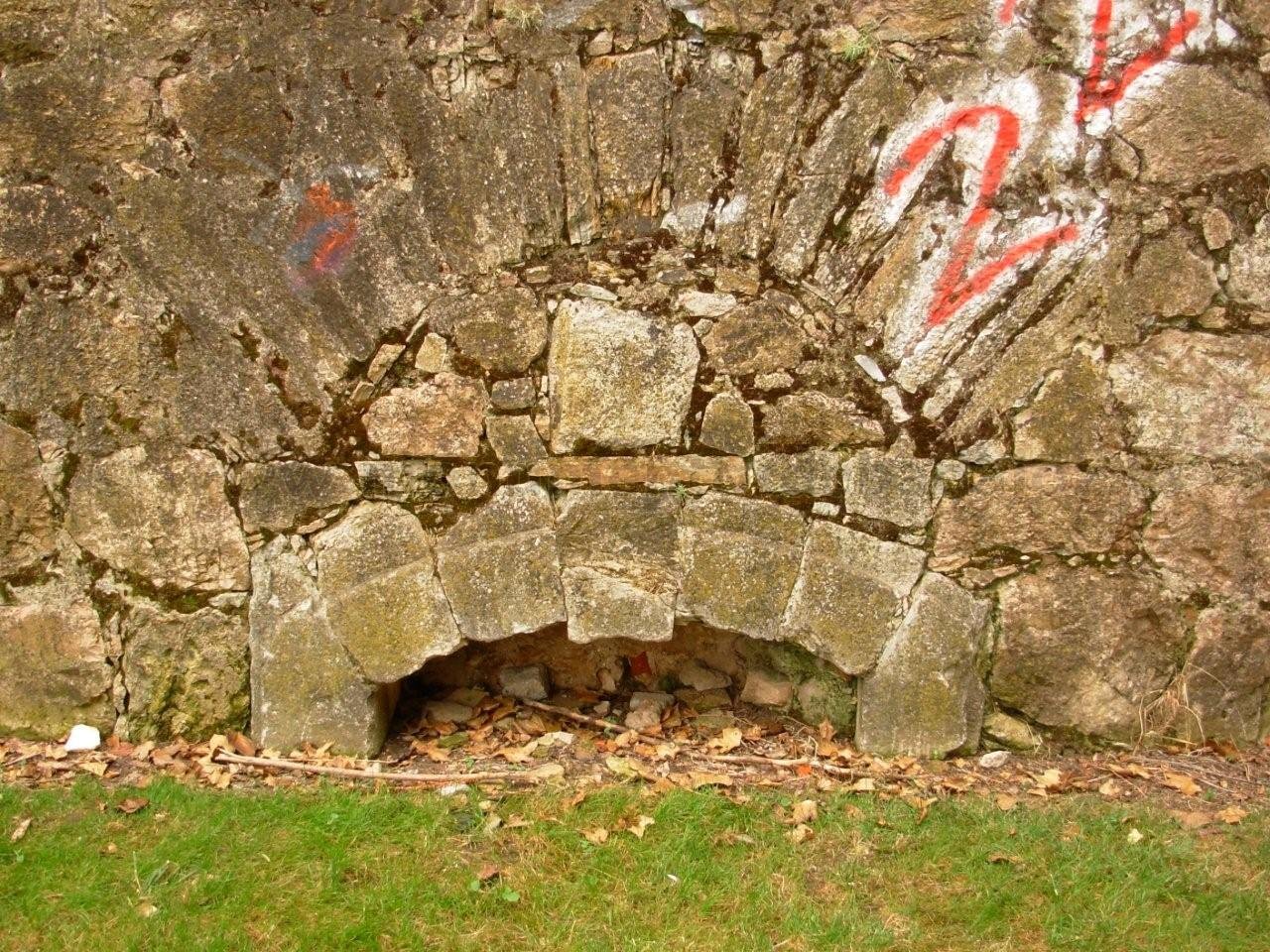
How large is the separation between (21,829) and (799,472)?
2135 mm

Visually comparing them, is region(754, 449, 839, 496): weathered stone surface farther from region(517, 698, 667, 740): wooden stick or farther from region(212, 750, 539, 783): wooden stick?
region(212, 750, 539, 783): wooden stick

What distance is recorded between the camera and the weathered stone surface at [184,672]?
2.92 meters

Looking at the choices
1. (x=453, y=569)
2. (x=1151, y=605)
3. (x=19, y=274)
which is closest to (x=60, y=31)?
(x=19, y=274)

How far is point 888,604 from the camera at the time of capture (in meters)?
2.82

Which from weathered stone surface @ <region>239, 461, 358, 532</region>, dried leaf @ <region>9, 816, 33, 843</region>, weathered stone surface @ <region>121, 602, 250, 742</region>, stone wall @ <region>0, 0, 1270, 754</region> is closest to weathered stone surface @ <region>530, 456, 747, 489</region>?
stone wall @ <region>0, 0, 1270, 754</region>

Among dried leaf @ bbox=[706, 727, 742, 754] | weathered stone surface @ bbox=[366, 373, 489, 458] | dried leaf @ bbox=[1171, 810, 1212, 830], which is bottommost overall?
dried leaf @ bbox=[706, 727, 742, 754]

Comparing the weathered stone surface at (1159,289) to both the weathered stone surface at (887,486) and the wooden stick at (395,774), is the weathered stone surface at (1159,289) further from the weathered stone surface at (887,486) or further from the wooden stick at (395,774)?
the wooden stick at (395,774)

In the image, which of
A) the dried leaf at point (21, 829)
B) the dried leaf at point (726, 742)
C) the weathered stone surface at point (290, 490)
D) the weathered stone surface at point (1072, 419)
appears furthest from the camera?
the dried leaf at point (726, 742)

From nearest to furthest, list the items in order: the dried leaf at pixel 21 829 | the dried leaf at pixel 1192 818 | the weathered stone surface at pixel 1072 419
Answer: the dried leaf at pixel 21 829, the dried leaf at pixel 1192 818, the weathered stone surface at pixel 1072 419

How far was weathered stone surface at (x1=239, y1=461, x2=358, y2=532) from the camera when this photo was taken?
112 inches

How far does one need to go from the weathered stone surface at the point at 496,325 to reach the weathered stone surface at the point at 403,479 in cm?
33

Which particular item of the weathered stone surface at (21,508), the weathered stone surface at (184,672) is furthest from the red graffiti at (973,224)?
the weathered stone surface at (21,508)

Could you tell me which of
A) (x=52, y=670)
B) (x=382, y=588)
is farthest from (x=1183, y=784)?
(x=52, y=670)

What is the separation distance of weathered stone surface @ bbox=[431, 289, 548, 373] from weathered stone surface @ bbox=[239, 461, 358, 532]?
50 centimetres
